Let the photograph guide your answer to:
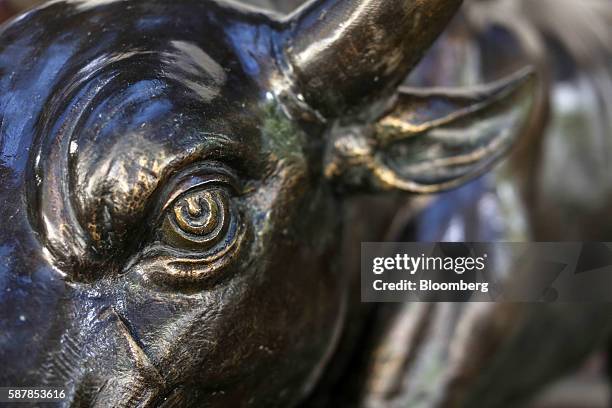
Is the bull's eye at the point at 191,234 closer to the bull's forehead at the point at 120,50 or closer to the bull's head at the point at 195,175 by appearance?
the bull's head at the point at 195,175

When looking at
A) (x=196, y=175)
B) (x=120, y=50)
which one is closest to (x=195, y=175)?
(x=196, y=175)

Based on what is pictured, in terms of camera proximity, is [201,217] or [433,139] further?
[433,139]

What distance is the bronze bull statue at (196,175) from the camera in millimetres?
908

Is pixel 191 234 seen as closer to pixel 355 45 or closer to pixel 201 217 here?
pixel 201 217

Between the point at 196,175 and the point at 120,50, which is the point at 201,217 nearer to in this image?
the point at 196,175

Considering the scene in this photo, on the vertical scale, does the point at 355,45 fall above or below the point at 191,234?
above

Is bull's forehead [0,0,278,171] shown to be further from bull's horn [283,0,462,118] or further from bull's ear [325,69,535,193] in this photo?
bull's ear [325,69,535,193]

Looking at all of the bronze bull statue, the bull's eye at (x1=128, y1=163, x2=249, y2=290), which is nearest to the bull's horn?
the bronze bull statue

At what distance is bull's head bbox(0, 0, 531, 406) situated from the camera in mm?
908

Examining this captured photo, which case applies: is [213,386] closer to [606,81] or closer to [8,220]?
[8,220]

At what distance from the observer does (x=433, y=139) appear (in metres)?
1.20

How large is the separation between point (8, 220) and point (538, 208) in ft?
3.99

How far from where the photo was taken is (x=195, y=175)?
37.5 inches

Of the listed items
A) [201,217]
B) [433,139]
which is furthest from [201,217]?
[433,139]
